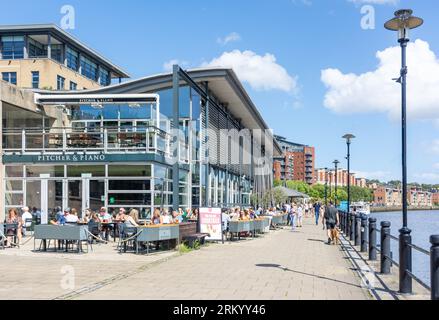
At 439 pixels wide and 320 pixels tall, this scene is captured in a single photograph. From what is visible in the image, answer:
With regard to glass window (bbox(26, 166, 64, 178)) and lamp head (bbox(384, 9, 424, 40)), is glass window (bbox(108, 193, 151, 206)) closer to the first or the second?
glass window (bbox(26, 166, 64, 178))

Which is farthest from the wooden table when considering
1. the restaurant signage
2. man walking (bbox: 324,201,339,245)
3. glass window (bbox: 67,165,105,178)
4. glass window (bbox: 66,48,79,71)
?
glass window (bbox: 66,48,79,71)

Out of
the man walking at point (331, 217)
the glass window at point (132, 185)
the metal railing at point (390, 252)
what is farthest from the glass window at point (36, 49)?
the metal railing at point (390, 252)

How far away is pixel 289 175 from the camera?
184m

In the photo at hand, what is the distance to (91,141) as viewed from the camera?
23.6 metres

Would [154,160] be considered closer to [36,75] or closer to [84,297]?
[84,297]

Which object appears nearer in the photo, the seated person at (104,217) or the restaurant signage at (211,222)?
the restaurant signage at (211,222)

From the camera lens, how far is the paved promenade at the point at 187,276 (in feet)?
28.4

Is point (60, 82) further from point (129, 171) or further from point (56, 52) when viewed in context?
point (129, 171)

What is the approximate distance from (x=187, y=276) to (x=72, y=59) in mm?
52338

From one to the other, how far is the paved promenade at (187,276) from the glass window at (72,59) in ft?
150

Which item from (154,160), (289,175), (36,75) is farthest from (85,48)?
(289,175)

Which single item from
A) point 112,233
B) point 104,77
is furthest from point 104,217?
point 104,77

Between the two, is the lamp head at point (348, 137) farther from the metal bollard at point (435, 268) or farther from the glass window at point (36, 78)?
the glass window at point (36, 78)
